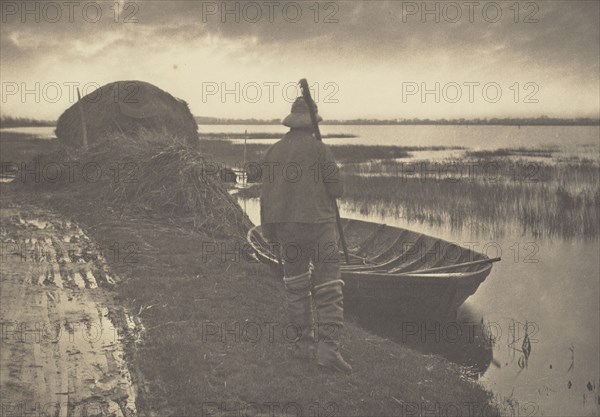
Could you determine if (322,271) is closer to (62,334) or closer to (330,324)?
(330,324)

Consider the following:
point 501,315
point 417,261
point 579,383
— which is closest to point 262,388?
point 579,383

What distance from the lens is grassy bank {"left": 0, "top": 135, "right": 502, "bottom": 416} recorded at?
5324 mm

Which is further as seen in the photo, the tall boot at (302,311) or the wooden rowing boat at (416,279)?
the wooden rowing boat at (416,279)

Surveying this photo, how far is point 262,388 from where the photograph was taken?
548 cm

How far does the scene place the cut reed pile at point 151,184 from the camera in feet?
47.1

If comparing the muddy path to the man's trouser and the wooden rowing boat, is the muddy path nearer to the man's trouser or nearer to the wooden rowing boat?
the man's trouser

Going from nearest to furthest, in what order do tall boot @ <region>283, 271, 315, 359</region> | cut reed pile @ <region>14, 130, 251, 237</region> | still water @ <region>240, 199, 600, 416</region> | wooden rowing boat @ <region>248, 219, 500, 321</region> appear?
tall boot @ <region>283, 271, 315, 359</region> < still water @ <region>240, 199, 600, 416</region> < wooden rowing boat @ <region>248, 219, 500, 321</region> < cut reed pile @ <region>14, 130, 251, 237</region>

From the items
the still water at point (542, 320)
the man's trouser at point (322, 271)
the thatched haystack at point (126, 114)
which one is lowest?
the still water at point (542, 320)

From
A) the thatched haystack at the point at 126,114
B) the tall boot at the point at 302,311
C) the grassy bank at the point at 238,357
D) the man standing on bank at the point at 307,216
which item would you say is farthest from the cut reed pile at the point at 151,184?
the man standing on bank at the point at 307,216

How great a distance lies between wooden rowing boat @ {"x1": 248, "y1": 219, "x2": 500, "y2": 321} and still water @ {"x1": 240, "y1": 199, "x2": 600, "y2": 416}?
109 cm

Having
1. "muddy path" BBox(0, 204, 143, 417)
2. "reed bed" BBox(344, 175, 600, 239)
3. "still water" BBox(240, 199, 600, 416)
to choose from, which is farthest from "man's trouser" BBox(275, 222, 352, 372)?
"reed bed" BBox(344, 175, 600, 239)

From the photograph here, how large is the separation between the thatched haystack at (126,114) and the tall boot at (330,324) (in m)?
16.7

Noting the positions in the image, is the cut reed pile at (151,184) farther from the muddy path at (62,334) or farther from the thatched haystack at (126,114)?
the muddy path at (62,334)

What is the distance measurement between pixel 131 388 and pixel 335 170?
2709mm
